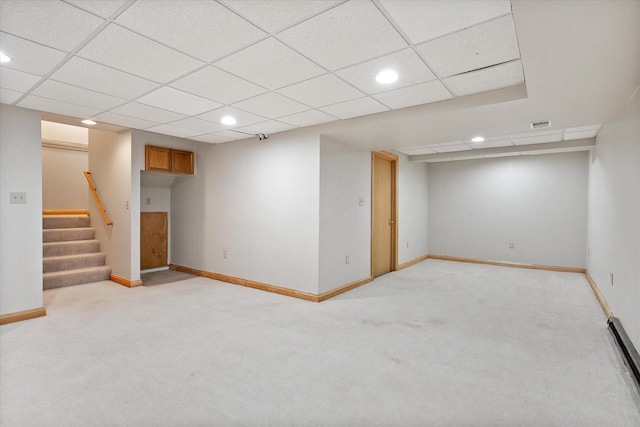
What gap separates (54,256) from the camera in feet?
17.7

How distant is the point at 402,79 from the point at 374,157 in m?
3.08

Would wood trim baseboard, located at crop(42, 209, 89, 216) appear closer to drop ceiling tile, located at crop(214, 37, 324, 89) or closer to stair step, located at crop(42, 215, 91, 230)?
stair step, located at crop(42, 215, 91, 230)

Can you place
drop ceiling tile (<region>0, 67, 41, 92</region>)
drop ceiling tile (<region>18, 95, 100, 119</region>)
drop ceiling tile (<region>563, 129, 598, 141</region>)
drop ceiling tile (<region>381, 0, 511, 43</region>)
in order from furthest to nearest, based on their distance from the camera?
drop ceiling tile (<region>563, 129, 598, 141</region>) → drop ceiling tile (<region>18, 95, 100, 119</region>) → drop ceiling tile (<region>0, 67, 41, 92</region>) → drop ceiling tile (<region>381, 0, 511, 43</region>)

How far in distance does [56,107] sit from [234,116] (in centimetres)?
192

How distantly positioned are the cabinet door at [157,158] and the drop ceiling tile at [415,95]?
3894 millimetres

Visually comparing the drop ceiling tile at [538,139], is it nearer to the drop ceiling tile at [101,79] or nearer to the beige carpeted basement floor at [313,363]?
the beige carpeted basement floor at [313,363]

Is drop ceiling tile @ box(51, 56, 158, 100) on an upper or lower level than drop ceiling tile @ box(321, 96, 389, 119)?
upper

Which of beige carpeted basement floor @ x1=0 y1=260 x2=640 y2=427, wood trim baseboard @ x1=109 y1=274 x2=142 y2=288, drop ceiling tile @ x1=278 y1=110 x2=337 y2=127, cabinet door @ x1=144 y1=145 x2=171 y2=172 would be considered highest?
drop ceiling tile @ x1=278 y1=110 x2=337 y2=127

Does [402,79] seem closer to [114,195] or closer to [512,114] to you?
[512,114]

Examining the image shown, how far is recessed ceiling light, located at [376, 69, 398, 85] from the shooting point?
264cm

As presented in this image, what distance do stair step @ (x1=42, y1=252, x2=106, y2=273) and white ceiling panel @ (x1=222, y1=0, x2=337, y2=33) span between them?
5343 millimetres

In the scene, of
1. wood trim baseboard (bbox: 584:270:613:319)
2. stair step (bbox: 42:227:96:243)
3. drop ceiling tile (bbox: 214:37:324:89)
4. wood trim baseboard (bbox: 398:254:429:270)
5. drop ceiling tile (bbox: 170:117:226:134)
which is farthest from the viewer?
wood trim baseboard (bbox: 398:254:429:270)

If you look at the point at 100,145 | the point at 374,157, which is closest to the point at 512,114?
the point at 374,157

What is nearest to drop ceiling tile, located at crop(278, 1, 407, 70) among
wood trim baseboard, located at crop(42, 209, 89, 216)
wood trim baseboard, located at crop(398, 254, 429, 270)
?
wood trim baseboard, located at crop(398, 254, 429, 270)
